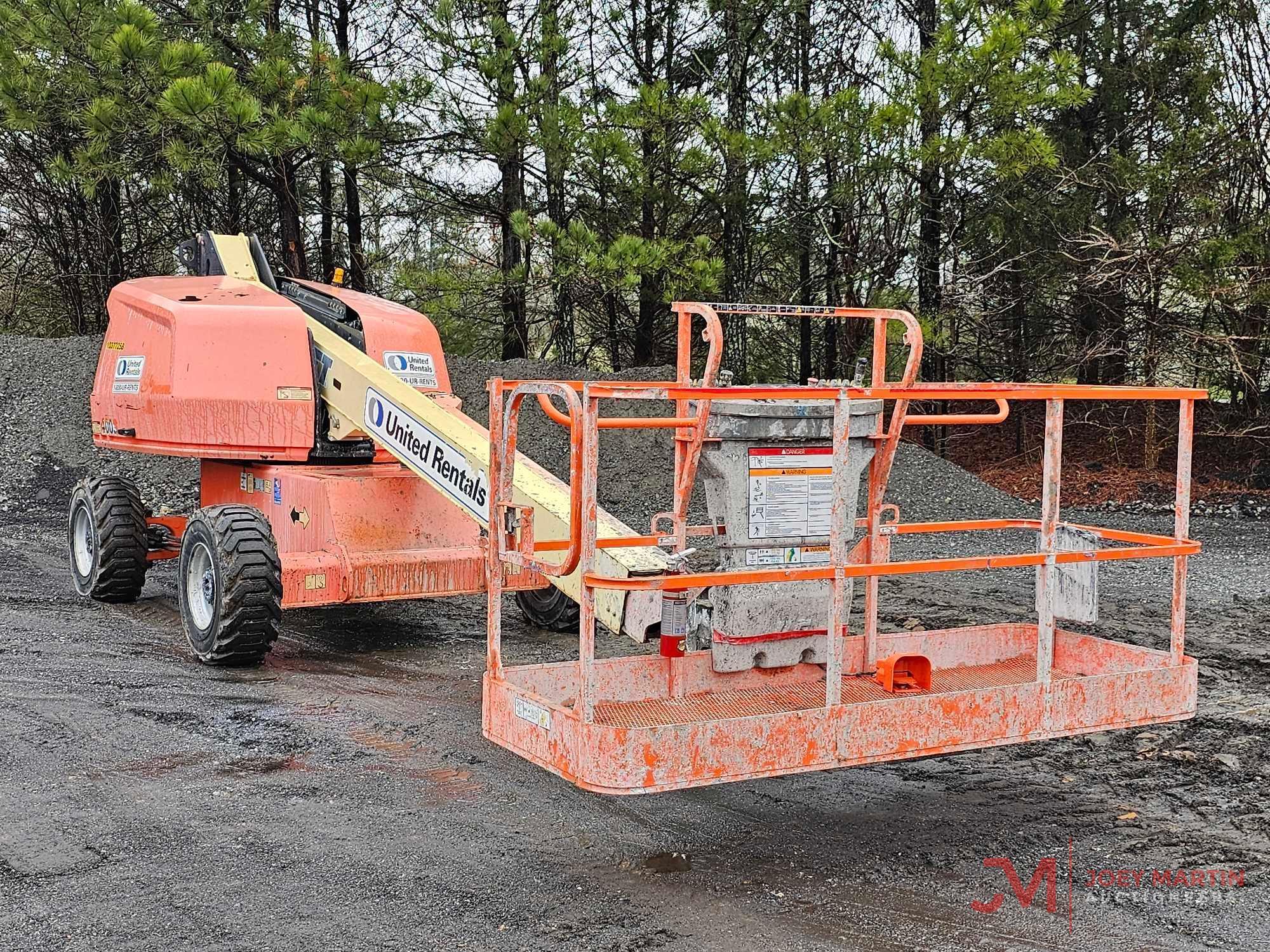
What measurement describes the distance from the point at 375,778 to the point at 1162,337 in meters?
14.1

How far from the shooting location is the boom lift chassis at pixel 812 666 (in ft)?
13.9

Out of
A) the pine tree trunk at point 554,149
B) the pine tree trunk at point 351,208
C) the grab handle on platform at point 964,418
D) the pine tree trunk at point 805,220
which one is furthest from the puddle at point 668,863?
the pine tree trunk at point 351,208

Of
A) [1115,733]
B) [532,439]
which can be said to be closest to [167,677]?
[1115,733]

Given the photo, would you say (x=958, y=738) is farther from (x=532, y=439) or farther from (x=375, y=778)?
(x=532, y=439)

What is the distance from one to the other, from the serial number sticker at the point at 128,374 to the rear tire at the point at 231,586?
1646mm

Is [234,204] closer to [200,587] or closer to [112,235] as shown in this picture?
[112,235]

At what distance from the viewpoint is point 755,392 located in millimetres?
4695

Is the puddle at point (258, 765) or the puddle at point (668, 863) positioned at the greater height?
the puddle at point (258, 765)

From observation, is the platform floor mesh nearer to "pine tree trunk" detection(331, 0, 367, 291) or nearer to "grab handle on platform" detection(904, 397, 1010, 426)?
"grab handle on platform" detection(904, 397, 1010, 426)

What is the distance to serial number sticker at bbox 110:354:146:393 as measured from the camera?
878 centimetres

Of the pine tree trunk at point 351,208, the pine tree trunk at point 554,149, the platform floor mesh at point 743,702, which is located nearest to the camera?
the platform floor mesh at point 743,702

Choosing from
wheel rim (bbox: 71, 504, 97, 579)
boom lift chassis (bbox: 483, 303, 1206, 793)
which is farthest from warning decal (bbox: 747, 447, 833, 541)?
wheel rim (bbox: 71, 504, 97, 579)

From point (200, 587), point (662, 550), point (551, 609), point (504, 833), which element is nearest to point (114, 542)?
point (200, 587)

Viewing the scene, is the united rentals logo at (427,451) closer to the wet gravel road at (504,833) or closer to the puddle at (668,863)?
the wet gravel road at (504,833)
